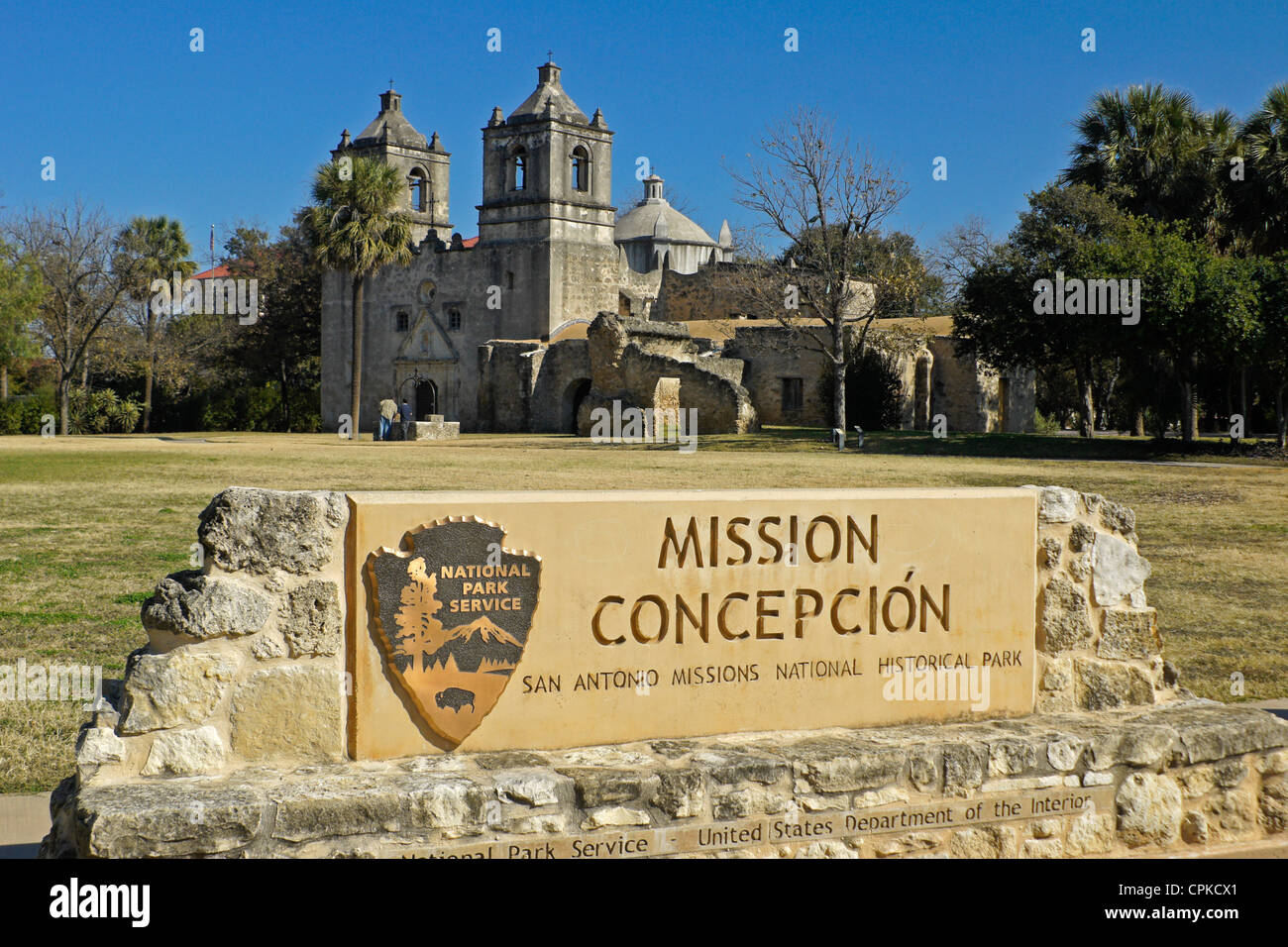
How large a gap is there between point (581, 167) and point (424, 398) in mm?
11793

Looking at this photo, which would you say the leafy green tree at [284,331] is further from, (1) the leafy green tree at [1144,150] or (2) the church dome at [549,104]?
(1) the leafy green tree at [1144,150]

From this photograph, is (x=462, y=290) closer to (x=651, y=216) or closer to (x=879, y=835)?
(x=651, y=216)

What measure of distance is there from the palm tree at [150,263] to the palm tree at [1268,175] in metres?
40.7

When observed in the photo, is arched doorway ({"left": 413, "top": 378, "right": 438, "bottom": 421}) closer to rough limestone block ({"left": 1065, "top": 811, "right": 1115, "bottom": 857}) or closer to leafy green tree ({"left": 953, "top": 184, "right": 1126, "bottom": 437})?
leafy green tree ({"left": 953, "top": 184, "right": 1126, "bottom": 437})

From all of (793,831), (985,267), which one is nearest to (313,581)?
(793,831)

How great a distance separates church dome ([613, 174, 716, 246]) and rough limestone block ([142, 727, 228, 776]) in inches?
2506

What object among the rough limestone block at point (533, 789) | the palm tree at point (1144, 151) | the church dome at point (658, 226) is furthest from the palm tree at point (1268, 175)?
the church dome at point (658, 226)

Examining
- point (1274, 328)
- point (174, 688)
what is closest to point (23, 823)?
point (174, 688)

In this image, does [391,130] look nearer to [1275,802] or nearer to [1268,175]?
[1268,175]

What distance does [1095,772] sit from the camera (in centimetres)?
500

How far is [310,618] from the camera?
4402 millimetres

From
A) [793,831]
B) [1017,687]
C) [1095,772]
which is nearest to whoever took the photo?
[793,831]

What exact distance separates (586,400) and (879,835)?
34445 mm

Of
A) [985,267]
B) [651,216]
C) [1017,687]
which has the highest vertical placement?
[651,216]
